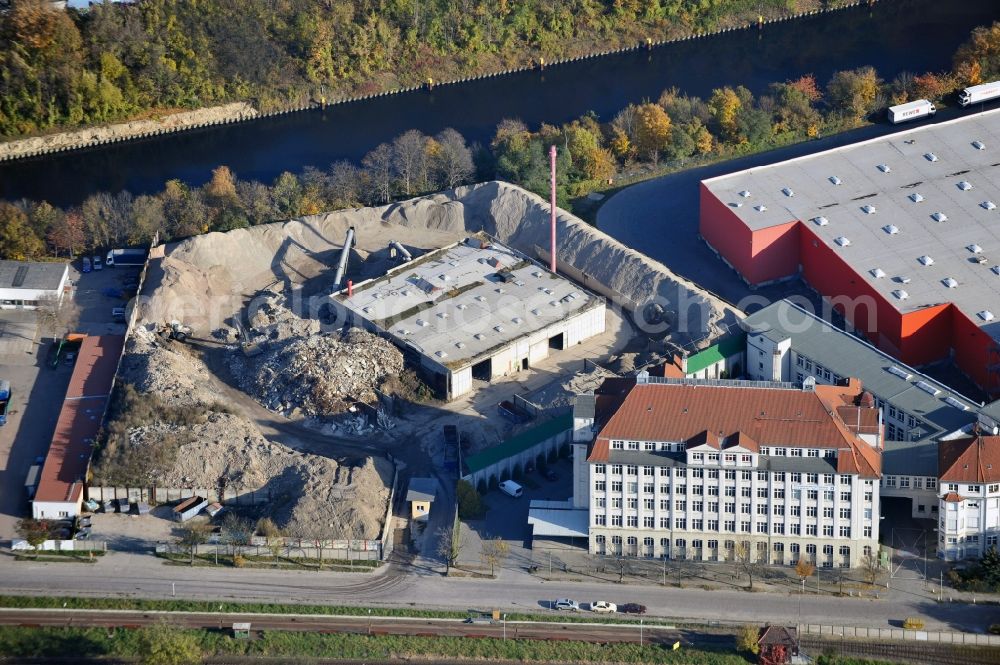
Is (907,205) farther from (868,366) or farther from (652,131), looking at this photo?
(652,131)

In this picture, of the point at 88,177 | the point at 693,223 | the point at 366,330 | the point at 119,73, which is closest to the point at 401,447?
the point at 366,330

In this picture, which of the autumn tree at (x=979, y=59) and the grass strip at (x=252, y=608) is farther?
the autumn tree at (x=979, y=59)

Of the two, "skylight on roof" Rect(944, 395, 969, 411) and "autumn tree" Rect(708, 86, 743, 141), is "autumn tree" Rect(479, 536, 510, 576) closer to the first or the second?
"skylight on roof" Rect(944, 395, 969, 411)

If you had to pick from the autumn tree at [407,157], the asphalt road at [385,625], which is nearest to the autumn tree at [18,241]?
the autumn tree at [407,157]

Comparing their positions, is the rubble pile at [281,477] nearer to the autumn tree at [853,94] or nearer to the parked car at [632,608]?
the parked car at [632,608]

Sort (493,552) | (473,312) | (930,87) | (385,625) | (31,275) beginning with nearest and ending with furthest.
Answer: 1. (385,625)
2. (493,552)
3. (473,312)
4. (31,275)
5. (930,87)

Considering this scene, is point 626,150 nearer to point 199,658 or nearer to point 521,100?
point 521,100

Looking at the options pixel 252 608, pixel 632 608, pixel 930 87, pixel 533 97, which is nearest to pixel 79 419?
pixel 252 608
